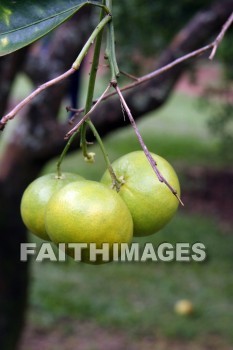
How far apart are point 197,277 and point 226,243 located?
0.82 meters

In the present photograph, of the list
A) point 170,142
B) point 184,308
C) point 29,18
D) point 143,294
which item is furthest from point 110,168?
point 170,142

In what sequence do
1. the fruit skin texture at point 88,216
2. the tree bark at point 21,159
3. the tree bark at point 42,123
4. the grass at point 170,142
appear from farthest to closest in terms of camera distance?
the grass at point 170,142
the tree bark at point 21,159
the tree bark at point 42,123
the fruit skin texture at point 88,216

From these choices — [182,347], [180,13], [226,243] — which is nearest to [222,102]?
[226,243]

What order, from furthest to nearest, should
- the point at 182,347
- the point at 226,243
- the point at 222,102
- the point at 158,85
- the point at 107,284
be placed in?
1. the point at 222,102
2. the point at 226,243
3. the point at 107,284
4. the point at 182,347
5. the point at 158,85

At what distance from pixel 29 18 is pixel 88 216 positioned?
0.29 m

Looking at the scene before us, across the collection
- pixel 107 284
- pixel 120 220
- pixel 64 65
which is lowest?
pixel 120 220

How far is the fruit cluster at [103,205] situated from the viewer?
0.86m

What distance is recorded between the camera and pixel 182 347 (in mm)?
3682

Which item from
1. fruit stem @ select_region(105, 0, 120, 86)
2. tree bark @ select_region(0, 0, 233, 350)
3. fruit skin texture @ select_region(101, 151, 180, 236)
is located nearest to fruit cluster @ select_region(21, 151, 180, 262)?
fruit skin texture @ select_region(101, 151, 180, 236)

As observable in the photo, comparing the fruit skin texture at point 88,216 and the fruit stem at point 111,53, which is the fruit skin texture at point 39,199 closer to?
the fruit skin texture at point 88,216

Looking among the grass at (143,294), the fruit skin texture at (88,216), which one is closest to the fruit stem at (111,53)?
the fruit skin texture at (88,216)

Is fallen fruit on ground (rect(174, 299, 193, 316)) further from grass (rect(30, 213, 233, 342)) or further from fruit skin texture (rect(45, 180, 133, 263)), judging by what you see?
fruit skin texture (rect(45, 180, 133, 263))

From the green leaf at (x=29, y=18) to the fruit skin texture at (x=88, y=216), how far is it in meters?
0.21

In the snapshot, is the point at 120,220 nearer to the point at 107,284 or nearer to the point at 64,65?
the point at 64,65
